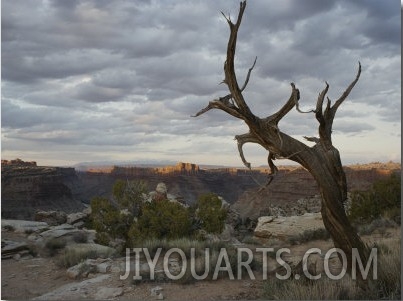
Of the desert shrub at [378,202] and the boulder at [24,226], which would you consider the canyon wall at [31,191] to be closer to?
the boulder at [24,226]

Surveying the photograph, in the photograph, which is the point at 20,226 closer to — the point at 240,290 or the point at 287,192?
the point at 240,290

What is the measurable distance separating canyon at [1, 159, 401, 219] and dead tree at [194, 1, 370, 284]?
34.5 metres

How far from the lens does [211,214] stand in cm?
1734

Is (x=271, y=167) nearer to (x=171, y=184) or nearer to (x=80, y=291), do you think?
(x=80, y=291)

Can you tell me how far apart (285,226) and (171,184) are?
7009 cm

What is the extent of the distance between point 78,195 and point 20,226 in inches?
2975

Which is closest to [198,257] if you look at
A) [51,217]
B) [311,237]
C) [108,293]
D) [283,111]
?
[108,293]

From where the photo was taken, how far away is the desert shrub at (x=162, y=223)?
16094mm

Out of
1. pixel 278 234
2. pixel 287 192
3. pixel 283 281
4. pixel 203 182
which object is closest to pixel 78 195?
pixel 203 182

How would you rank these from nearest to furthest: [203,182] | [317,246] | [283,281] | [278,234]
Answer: [283,281], [317,246], [278,234], [203,182]

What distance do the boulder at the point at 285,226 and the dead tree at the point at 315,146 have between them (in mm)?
14927

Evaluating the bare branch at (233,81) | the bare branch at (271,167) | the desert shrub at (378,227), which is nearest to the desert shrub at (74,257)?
the bare branch at (271,167)

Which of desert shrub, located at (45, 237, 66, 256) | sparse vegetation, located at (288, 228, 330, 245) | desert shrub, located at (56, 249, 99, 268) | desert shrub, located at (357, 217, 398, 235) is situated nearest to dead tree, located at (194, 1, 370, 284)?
desert shrub, located at (56, 249, 99, 268)

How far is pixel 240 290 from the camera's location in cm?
801
